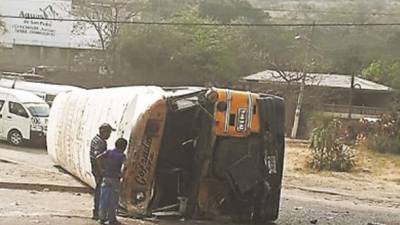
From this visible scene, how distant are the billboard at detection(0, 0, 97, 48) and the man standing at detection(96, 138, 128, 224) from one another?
5567cm

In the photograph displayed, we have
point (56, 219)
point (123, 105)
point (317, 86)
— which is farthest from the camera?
point (317, 86)

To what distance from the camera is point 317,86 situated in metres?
47.7

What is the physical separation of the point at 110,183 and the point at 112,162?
1.02 ft

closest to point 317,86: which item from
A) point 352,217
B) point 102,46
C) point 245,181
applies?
point 102,46

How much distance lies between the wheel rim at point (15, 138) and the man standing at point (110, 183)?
55.8ft

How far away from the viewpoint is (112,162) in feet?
37.1

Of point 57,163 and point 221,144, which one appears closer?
point 221,144

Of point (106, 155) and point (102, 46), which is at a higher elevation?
point (102, 46)

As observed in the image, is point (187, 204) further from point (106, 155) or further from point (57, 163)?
point (57, 163)

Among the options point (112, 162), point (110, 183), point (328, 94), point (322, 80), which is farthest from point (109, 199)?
point (322, 80)

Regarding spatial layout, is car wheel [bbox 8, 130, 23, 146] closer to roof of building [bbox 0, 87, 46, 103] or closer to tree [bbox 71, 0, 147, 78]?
roof of building [bbox 0, 87, 46, 103]

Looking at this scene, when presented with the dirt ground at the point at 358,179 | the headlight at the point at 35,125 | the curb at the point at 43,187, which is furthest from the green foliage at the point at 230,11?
the curb at the point at 43,187

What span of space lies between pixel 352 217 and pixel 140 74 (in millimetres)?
36617

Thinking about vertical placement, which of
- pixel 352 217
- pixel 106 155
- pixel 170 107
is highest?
pixel 170 107
